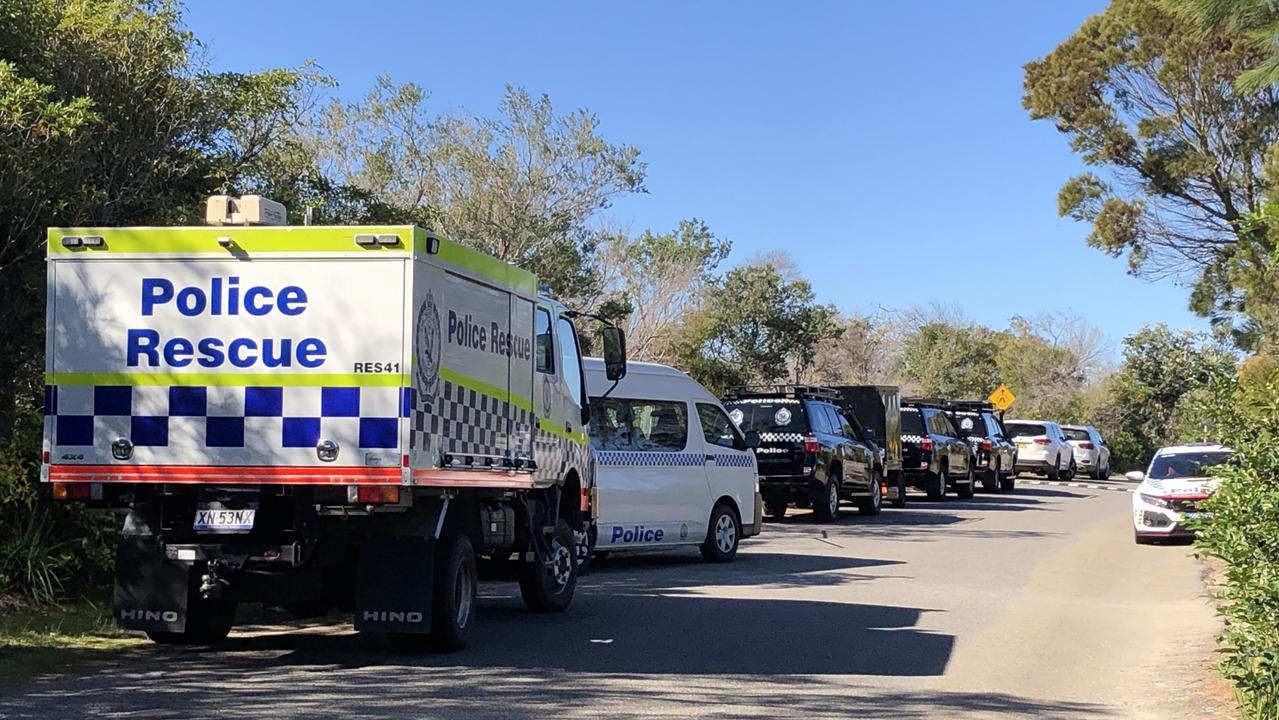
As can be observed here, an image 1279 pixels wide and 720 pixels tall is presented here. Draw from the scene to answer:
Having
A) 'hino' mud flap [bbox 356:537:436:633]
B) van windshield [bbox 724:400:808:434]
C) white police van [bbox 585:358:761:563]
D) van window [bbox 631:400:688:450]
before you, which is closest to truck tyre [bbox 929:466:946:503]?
van windshield [bbox 724:400:808:434]

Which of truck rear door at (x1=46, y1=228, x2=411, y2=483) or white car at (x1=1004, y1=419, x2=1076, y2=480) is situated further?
white car at (x1=1004, y1=419, x2=1076, y2=480)

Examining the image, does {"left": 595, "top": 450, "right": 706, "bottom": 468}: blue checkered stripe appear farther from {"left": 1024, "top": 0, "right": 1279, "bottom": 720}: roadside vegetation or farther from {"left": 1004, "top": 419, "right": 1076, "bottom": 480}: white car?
{"left": 1004, "top": 419, "right": 1076, "bottom": 480}: white car

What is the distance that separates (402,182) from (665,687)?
23.2 metres

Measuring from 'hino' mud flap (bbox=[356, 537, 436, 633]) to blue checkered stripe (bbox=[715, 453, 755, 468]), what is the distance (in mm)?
A: 7841

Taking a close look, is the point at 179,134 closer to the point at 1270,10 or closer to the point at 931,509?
the point at 1270,10

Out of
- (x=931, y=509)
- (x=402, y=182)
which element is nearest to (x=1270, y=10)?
(x=931, y=509)

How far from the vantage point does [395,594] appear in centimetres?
943

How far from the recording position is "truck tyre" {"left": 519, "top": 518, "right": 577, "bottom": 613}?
39.0ft

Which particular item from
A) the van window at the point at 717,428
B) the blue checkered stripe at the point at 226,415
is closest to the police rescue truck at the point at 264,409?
the blue checkered stripe at the point at 226,415

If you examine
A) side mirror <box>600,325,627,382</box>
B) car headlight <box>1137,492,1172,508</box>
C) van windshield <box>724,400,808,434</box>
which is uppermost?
side mirror <box>600,325,627,382</box>

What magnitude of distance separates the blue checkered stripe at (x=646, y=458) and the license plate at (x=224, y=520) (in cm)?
646

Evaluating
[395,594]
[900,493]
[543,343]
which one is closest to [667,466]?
[543,343]

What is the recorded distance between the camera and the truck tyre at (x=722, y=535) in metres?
16.9

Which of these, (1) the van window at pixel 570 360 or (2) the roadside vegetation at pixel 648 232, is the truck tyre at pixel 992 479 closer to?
(2) the roadside vegetation at pixel 648 232
